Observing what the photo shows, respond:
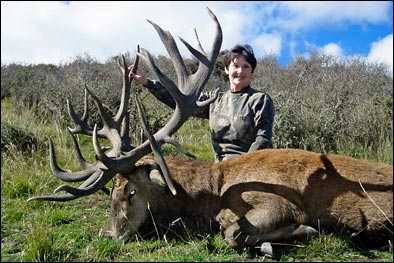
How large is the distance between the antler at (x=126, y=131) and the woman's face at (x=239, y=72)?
506 mm

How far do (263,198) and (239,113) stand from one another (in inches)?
55.2

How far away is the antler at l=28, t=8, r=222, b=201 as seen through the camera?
4309mm

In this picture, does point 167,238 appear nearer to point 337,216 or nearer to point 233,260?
point 233,260

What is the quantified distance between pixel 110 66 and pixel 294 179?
1309cm

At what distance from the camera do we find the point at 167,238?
4.43 meters

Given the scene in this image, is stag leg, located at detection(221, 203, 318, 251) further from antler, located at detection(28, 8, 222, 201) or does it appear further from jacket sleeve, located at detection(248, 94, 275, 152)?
jacket sleeve, located at detection(248, 94, 275, 152)

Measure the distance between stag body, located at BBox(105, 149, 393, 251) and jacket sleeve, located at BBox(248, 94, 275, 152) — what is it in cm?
49

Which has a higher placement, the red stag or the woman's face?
the woman's face

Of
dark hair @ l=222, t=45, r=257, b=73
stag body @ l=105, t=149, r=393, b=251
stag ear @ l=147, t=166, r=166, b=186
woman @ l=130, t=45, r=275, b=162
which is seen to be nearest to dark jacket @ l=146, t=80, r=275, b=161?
woman @ l=130, t=45, r=275, b=162

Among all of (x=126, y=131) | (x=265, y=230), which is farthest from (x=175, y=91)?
(x=265, y=230)

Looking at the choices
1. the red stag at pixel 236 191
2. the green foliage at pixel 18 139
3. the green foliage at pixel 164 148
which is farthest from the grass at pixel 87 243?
the green foliage at pixel 18 139

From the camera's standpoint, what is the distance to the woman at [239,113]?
5.41 m

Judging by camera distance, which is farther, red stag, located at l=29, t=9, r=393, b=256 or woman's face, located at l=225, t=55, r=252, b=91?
woman's face, located at l=225, t=55, r=252, b=91

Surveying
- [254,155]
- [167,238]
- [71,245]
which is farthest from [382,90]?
[71,245]
